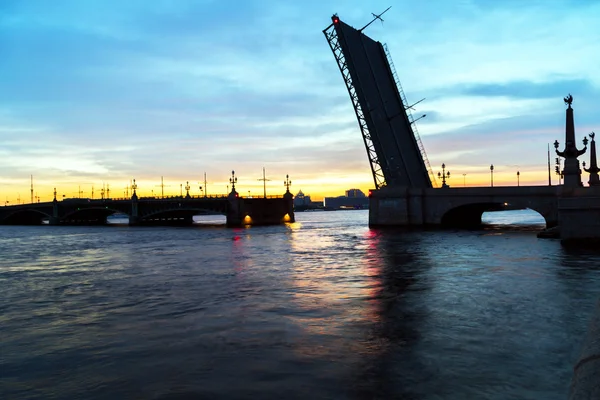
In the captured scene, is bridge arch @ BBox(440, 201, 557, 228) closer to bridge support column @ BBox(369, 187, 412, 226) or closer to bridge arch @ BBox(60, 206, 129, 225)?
bridge support column @ BBox(369, 187, 412, 226)

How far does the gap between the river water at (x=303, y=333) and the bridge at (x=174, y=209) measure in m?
61.9

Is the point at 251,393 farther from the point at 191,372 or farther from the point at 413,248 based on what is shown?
the point at 413,248

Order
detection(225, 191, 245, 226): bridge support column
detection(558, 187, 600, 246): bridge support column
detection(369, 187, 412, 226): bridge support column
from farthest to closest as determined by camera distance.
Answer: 1. detection(225, 191, 245, 226): bridge support column
2. detection(369, 187, 412, 226): bridge support column
3. detection(558, 187, 600, 246): bridge support column

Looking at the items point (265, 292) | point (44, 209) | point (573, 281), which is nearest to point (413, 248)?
point (573, 281)

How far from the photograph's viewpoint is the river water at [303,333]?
7.05 m

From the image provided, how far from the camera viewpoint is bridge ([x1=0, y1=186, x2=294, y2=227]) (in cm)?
8256

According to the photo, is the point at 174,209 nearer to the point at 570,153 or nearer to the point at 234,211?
the point at 234,211

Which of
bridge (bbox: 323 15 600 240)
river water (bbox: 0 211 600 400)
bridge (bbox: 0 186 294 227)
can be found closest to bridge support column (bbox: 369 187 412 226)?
bridge (bbox: 323 15 600 240)

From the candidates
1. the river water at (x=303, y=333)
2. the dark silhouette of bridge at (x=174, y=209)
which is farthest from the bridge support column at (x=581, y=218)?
the dark silhouette of bridge at (x=174, y=209)

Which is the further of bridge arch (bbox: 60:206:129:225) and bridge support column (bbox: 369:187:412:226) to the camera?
bridge arch (bbox: 60:206:129:225)

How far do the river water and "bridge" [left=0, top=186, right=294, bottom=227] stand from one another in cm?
6191

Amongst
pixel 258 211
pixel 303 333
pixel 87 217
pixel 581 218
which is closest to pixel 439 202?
pixel 581 218

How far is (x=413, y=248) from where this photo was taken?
3011 centimetres

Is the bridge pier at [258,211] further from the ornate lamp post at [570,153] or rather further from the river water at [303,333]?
the river water at [303,333]
